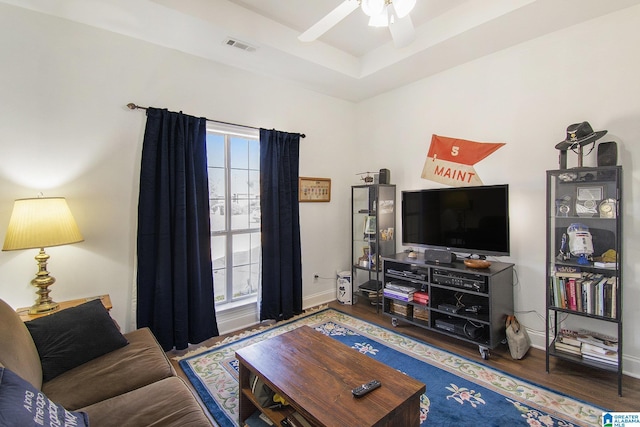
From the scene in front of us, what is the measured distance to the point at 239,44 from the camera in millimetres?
2711

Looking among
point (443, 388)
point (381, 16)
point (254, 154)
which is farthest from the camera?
point (254, 154)

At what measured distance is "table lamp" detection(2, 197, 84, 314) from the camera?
6.18 ft

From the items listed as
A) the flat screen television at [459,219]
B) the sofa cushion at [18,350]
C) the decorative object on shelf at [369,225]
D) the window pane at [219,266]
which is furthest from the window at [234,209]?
the flat screen television at [459,219]

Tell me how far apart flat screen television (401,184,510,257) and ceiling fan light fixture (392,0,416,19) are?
172cm

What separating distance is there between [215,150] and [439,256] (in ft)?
8.24

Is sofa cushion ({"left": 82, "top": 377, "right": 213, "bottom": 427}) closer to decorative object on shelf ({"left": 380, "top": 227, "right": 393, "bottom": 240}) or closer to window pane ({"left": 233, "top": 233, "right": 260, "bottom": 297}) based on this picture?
window pane ({"left": 233, "top": 233, "right": 260, "bottom": 297})

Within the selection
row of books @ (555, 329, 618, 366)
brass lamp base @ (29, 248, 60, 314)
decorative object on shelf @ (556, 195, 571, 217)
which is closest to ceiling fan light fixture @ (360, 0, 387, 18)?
decorative object on shelf @ (556, 195, 571, 217)

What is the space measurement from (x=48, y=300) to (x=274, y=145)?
2309 millimetres

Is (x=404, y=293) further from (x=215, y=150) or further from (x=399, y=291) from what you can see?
(x=215, y=150)

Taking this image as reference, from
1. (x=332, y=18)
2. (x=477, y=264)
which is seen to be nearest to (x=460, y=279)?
(x=477, y=264)

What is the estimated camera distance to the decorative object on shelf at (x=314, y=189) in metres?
3.71

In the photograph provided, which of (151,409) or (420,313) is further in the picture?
(420,313)

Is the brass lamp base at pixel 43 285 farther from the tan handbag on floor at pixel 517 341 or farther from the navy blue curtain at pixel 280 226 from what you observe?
the tan handbag on floor at pixel 517 341

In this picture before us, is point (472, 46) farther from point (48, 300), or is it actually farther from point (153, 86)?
point (48, 300)
